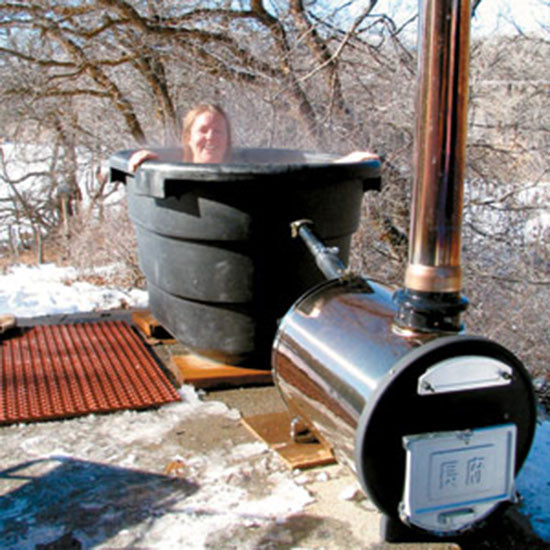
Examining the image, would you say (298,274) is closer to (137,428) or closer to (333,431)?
(137,428)

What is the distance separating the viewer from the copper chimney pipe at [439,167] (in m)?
1.41

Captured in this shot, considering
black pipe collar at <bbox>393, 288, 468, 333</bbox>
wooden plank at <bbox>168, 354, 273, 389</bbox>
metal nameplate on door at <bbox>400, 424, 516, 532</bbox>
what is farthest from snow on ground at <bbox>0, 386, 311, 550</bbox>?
black pipe collar at <bbox>393, 288, 468, 333</bbox>

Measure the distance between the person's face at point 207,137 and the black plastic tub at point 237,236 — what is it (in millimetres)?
392

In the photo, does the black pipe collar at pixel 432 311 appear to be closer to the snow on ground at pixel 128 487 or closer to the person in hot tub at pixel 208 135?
the snow on ground at pixel 128 487

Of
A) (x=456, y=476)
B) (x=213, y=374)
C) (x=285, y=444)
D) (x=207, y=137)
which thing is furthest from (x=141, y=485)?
(x=207, y=137)

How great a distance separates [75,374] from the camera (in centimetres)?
259

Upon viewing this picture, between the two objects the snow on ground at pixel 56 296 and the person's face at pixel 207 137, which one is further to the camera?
the snow on ground at pixel 56 296

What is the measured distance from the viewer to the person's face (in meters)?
2.93

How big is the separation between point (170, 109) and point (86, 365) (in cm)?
516

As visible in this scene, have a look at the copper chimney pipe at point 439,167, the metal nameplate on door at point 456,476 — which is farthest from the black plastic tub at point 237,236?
the metal nameplate on door at point 456,476

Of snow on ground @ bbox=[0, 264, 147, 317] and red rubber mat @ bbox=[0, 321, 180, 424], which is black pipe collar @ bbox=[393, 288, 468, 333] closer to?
red rubber mat @ bbox=[0, 321, 180, 424]

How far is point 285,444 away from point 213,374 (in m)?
0.57

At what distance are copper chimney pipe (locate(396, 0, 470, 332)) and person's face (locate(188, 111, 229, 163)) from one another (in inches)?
63.0

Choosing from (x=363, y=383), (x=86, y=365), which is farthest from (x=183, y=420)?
(x=363, y=383)
